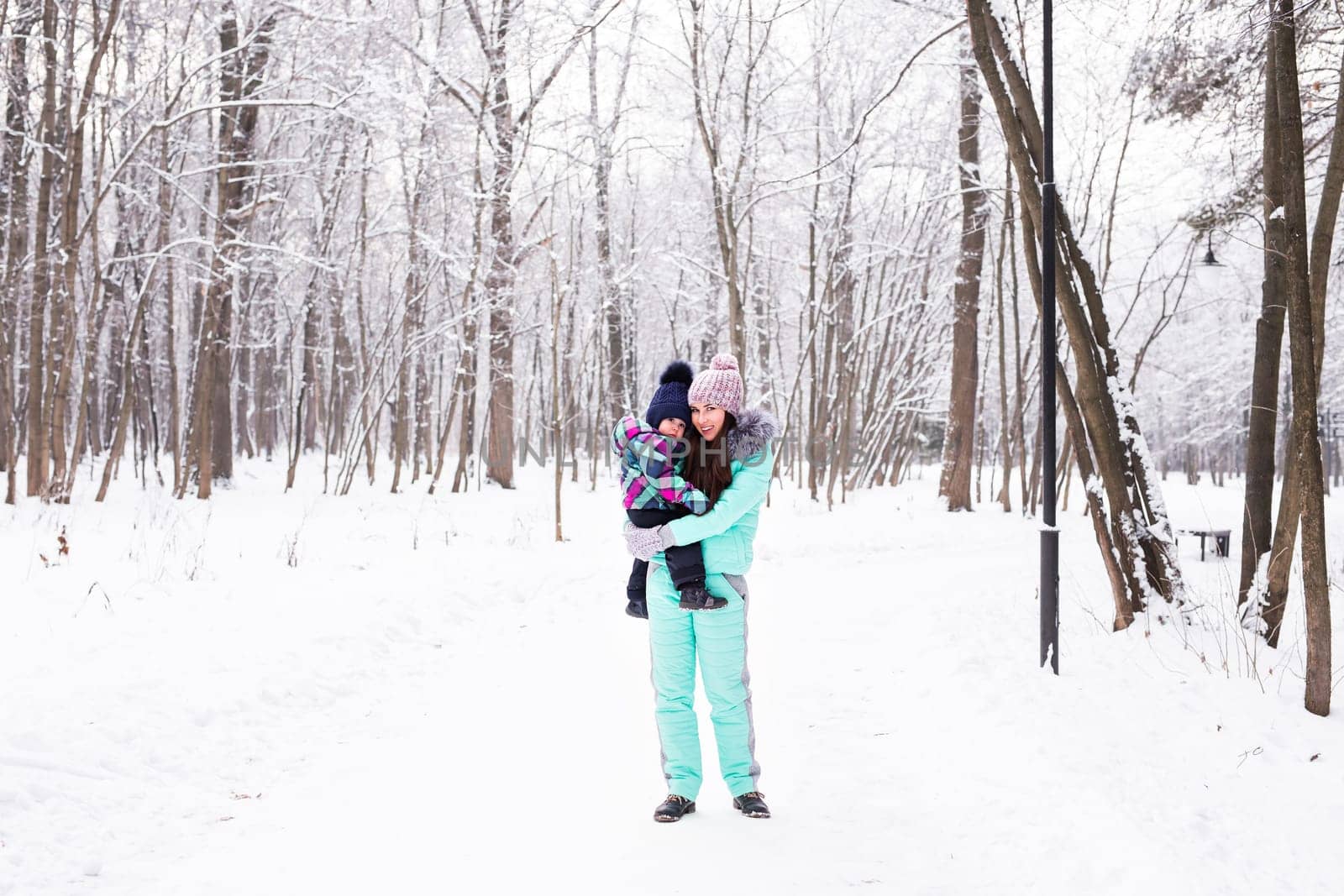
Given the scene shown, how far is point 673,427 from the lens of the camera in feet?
11.5

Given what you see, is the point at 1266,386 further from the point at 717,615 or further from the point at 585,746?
the point at 585,746

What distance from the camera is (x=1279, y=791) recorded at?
367cm

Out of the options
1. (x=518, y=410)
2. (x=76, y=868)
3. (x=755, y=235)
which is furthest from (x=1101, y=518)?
(x=518, y=410)

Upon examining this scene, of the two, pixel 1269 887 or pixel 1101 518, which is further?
pixel 1101 518

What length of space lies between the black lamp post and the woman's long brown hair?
2.39 metres

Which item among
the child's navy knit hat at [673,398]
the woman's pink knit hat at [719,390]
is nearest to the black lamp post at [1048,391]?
the woman's pink knit hat at [719,390]

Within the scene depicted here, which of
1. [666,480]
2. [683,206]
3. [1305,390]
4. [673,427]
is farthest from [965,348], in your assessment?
[666,480]

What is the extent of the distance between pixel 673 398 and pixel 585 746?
6.05 feet

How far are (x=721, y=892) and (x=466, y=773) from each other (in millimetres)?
1486

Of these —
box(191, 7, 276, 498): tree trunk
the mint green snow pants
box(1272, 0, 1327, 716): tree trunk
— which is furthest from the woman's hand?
box(191, 7, 276, 498): tree trunk

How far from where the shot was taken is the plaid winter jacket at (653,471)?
133 inches

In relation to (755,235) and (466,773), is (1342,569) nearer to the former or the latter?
(466,773)

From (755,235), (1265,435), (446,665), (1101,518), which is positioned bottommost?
(446,665)

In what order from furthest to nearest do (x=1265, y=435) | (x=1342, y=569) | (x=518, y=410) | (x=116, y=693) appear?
(x=518, y=410) → (x=1342, y=569) → (x=1265, y=435) → (x=116, y=693)
